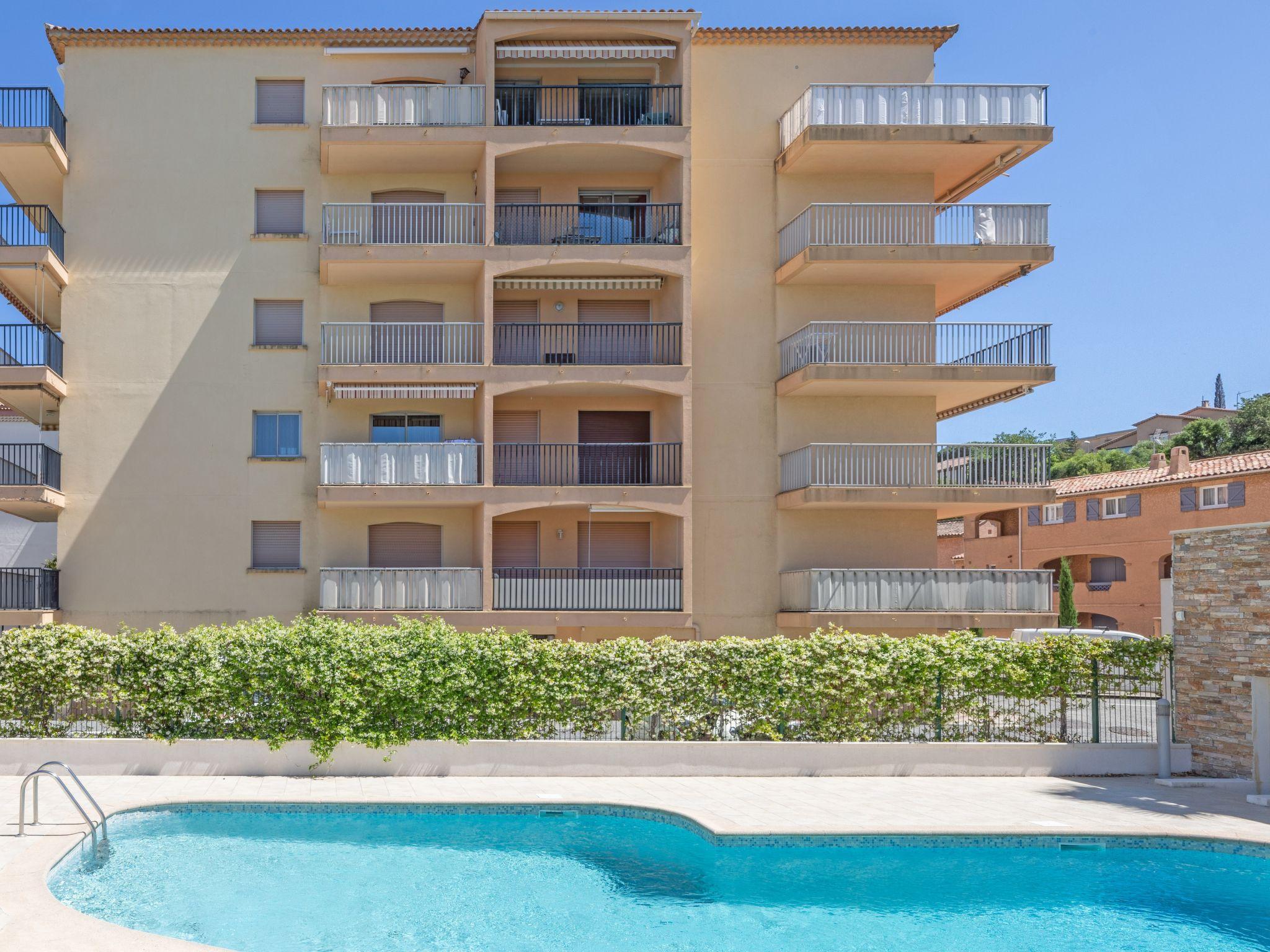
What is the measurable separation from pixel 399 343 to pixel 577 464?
532 cm

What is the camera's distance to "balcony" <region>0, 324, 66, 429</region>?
82.9 feet

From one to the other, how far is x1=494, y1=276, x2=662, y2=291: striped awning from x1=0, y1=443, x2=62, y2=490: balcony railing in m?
11.7

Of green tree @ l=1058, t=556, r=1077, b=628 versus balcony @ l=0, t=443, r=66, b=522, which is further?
green tree @ l=1058, t=556, r=1077, b=628

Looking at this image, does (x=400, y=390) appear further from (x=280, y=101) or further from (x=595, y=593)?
(x=280, y=101)

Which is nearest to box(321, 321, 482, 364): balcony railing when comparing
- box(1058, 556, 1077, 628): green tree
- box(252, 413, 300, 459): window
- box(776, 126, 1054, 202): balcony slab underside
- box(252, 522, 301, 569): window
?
box(252, 413, 300, 459): window

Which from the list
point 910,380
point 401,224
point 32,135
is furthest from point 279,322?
point 910,380

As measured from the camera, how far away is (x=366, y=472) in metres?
25.5

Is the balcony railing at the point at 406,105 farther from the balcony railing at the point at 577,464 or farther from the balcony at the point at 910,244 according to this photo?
the balcony at the point at 910,244

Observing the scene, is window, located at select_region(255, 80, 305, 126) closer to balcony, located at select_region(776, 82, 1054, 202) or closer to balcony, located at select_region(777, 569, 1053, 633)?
balcony, located at select_region(776, 82, 1054, 202)

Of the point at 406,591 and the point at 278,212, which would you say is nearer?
the point at 406,591

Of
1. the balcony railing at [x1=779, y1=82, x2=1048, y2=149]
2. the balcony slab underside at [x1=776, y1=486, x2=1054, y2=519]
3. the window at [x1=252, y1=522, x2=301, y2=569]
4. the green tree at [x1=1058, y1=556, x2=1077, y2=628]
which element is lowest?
the green tree at [x1=1058, y1=556, x2=1077, y2=628]

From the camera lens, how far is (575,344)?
26.7 m

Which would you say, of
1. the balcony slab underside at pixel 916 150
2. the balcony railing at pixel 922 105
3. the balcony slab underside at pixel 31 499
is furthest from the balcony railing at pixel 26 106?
the balcony railing at pixel 922 105

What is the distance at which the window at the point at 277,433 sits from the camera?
26.7 m
